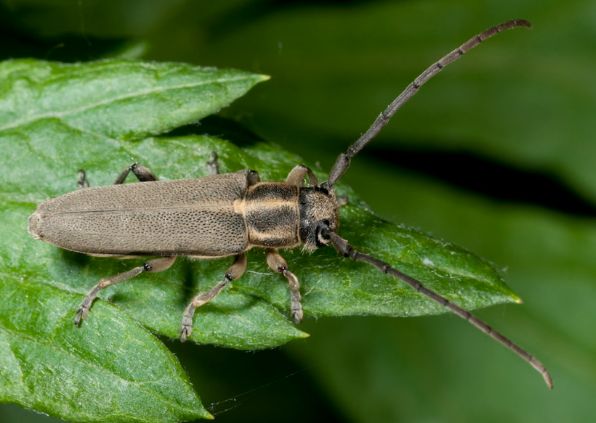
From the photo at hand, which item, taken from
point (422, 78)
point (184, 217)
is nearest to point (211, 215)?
point (184, 217)

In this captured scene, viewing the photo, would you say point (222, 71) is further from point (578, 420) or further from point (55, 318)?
point (578, 420)

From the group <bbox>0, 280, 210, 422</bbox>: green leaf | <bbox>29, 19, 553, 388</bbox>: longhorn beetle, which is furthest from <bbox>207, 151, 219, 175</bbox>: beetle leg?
<bbox>0, 280, 210, 422</bbox>: green leaf

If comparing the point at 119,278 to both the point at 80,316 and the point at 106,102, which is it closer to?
the point at 80,316

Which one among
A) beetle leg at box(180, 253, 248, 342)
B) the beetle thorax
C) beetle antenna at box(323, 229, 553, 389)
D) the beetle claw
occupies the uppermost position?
the beetle thorax

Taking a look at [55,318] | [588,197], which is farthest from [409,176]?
[55,318]

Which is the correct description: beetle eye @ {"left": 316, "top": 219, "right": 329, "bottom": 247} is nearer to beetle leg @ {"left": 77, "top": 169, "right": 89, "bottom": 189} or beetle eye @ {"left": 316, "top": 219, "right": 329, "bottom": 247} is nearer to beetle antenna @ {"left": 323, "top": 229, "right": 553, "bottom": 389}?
beetle antenna @ {"left": 323, "top": 229, "right": 553, "bottom": 389}

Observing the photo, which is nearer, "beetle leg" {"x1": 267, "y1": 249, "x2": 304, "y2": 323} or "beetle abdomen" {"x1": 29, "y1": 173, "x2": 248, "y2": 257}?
"beetle leg" {"x1": 267, "y1": 249, "x2": 304, "y2": 323}

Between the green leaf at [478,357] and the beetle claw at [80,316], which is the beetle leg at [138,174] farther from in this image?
the green leaf at [478,357]
